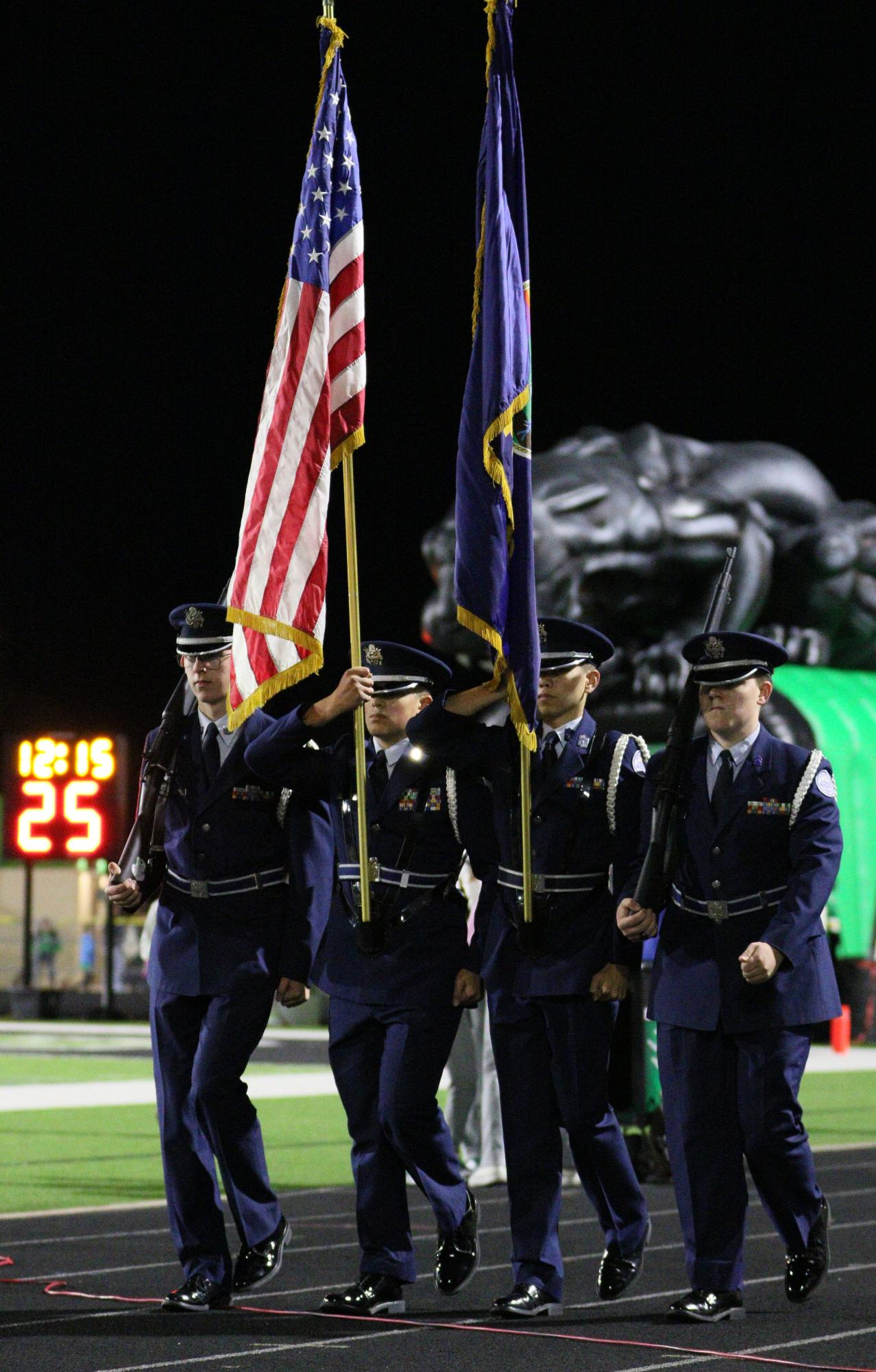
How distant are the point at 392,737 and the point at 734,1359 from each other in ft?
7.07

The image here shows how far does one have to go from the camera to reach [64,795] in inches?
893

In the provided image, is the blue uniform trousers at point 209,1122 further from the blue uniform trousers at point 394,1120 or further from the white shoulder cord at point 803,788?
the white shoulder cord at point 803,788

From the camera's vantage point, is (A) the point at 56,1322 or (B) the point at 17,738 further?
(B) the point at 17,738

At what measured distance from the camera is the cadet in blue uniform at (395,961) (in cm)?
634

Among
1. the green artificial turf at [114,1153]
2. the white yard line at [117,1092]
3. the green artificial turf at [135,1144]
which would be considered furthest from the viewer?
the white yard line at [117,1092]

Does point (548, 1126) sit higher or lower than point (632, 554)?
lower

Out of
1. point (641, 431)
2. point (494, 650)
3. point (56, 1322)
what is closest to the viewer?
point (56, 1322)

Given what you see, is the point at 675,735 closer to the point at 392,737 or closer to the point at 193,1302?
the point at 392,737

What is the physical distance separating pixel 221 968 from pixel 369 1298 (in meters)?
1.05

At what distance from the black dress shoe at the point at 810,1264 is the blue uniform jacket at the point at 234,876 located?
1664mm

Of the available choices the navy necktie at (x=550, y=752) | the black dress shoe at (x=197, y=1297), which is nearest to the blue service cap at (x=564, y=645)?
the navy necktie at (x=550, y=752)

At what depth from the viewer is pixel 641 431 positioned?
82.7ft

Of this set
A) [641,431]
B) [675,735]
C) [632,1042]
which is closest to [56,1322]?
[675,735]

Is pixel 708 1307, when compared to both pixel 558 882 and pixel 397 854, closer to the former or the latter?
pixel 558 882
